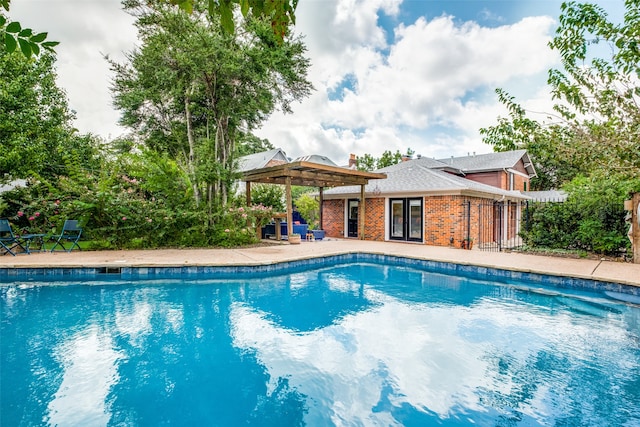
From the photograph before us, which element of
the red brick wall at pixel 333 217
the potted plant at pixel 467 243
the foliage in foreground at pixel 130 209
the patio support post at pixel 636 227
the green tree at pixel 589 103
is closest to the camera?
the green tree at pixel 589 103

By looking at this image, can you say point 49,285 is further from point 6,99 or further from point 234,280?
point 6,99

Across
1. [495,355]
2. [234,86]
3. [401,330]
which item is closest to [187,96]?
[234,86]

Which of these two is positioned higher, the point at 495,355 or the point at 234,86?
the point at 234,86

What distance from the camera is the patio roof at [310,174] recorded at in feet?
36.9

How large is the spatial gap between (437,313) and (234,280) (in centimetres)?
470

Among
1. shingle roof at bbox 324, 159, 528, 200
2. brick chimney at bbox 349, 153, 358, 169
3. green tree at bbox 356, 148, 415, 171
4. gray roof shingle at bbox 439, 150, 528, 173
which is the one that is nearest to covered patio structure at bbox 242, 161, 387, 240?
shingle roof at bbox 324, 159, 528, 200

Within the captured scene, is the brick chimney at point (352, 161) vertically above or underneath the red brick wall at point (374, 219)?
above

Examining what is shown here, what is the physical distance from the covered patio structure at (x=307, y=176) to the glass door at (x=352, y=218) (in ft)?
1.99

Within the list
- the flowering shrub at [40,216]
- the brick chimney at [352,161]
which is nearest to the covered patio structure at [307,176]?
the flowering shrub at [40,216]

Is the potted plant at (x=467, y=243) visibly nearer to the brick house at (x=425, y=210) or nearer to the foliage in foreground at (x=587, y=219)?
the brick house at (x=425, y=210)

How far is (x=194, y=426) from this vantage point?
9.68ft

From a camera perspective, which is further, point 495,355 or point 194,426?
point 495,355

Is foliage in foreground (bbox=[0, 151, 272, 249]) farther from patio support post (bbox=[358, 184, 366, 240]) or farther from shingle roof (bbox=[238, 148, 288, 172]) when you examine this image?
shingle roof (bbox=[238, 148, 288, 172])

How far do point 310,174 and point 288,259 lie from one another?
4.29m
